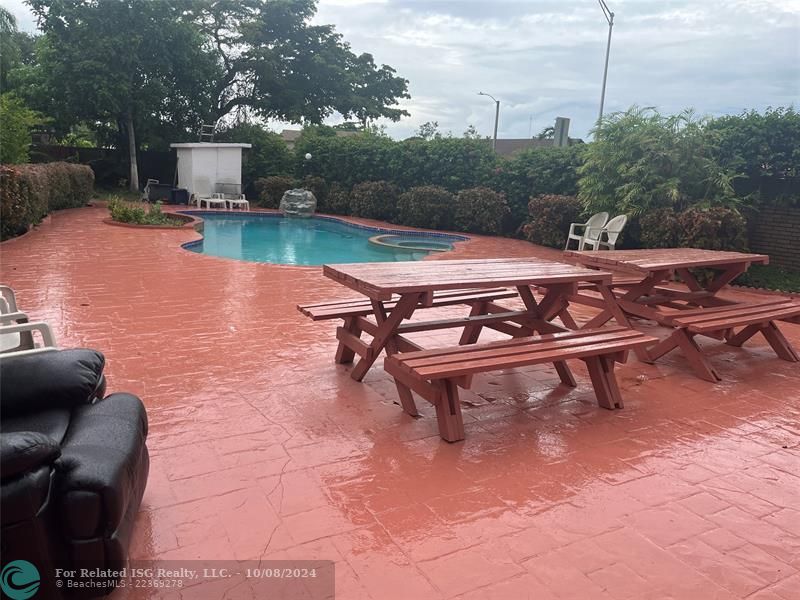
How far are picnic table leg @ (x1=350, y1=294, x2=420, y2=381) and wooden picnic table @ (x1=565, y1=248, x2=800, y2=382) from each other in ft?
5.33

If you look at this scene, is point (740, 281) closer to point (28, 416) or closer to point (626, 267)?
point (626, 267)

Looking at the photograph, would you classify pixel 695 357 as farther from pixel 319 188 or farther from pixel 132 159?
pixel 132 159

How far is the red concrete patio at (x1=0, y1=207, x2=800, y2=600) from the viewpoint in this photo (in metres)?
2.19

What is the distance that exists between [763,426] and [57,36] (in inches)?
825

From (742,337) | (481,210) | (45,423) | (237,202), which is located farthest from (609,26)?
(45,423)

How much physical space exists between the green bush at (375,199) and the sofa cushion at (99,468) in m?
14.8

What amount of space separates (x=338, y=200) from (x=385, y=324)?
14.8 m

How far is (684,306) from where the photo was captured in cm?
569

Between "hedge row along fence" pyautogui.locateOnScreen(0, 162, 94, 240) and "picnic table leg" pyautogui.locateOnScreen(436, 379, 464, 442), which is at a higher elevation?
"hedge row along fence" pyautogui.locateOnScreen(0, 162, 94, 240)

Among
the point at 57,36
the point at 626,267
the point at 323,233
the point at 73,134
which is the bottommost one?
the point at 323,233

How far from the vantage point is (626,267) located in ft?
15.6

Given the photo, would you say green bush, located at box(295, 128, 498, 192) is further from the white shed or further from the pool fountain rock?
the white shed

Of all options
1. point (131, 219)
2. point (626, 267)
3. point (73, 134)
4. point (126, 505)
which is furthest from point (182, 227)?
point (73, 134)

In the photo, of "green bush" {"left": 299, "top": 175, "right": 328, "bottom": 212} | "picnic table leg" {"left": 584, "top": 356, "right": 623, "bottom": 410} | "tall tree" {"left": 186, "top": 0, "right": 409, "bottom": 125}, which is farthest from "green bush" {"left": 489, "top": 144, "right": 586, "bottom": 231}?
"tall tree" {"left": 186, "top": 0, "right": 409, "bottom": 125}
